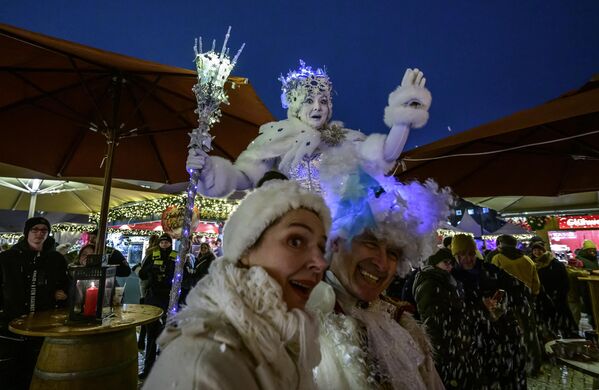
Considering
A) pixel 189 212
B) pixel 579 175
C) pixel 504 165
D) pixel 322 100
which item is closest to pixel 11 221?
Answer: pixel 189 212

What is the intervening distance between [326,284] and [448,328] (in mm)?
1708

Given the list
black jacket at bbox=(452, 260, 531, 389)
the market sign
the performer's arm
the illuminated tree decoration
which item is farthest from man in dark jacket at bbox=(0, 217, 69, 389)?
the market sign

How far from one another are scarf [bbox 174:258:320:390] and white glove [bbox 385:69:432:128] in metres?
1.11

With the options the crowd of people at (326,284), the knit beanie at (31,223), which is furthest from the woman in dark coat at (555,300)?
the knit beanie at (31,223)

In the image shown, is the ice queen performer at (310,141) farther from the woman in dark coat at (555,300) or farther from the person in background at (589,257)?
the person in background at (589,257)

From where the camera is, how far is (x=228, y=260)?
98 cm

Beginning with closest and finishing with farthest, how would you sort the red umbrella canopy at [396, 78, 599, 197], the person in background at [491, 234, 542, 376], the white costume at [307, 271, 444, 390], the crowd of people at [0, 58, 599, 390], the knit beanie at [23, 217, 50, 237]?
the crowd of people at [0, 58, 599, 390] < the white costume at [307, 271, 444, 390] < the knit beanie at [23, 217, 50, 237] < the red umbrella canopy at [396, 78, 599, 197] < the person in background at [491, 234, 542, 376]

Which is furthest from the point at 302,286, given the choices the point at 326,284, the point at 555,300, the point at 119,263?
the point at 555,300

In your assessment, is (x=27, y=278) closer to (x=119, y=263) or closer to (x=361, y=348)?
(x=119, y=263)

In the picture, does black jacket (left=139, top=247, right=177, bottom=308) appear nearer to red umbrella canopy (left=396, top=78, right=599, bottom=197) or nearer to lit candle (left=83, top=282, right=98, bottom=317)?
lit candle (left=83, top=282, right=98, bottom=317)

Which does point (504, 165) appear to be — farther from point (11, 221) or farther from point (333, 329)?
point (11, 221)

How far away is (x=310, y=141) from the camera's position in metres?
1.97

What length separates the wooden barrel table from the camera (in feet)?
7.67

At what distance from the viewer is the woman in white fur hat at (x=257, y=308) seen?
2.27 ft
